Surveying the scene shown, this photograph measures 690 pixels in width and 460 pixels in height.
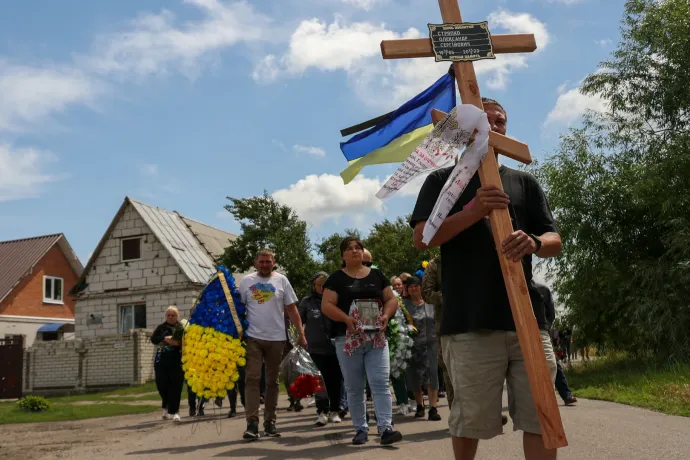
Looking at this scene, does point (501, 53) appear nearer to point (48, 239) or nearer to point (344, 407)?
point (344, 407)

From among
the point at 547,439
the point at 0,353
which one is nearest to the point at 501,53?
the point at 547,439

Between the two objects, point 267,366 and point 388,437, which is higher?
point 267,366

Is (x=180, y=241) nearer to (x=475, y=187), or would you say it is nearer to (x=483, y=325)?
(x=475, y=187)

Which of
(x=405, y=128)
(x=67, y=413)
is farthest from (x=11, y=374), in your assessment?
(x=405, y=128)

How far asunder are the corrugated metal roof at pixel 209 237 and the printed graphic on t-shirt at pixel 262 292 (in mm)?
26665

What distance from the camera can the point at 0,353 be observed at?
91.0 ft

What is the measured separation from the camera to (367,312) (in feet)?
24.3

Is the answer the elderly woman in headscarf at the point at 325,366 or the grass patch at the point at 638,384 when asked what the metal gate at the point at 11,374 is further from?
the elderly woman in headscarf at the point at 325,366

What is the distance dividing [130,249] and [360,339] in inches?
1105

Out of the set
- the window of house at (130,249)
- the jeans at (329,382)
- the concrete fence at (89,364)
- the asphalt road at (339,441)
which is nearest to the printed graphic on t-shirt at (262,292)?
the asphalt road at (339,441)

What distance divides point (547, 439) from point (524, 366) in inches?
15.3

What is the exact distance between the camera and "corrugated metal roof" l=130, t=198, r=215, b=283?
1284 inches

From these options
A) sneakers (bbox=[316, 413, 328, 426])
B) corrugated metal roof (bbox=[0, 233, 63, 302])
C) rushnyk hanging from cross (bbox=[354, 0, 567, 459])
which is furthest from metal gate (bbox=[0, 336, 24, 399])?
rushnyk hanging from cross (bbox=[354, 0, 567, 459])

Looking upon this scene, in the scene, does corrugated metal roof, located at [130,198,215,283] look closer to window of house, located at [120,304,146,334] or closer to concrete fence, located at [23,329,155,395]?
window of house, located at [120,304,146,334]
